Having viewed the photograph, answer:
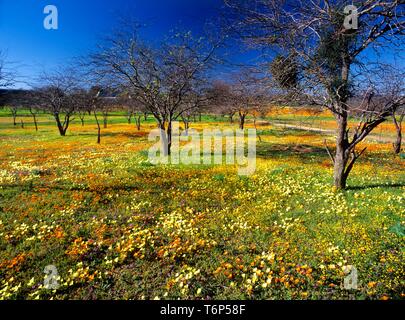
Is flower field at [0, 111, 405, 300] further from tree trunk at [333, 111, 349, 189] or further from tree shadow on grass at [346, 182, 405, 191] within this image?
tree trunk at [333, 111, 349, 189]

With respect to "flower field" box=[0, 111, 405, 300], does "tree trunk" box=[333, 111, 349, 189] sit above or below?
above

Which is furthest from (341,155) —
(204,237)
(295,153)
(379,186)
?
(295,153)

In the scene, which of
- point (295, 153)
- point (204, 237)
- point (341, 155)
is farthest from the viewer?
point (295, 153)

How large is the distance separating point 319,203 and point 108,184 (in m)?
9.61

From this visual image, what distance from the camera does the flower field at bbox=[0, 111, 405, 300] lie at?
16.5ft

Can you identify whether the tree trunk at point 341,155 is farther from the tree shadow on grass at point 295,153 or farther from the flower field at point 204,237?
the tree shadow on grass at point 295,153

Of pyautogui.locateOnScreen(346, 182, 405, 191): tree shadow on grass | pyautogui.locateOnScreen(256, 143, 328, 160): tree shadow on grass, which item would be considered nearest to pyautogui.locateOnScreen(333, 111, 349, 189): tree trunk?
pyautogui.locateOnScreen(346, 182, 405, 191): tree shadow on grass

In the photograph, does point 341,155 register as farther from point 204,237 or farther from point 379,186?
point 204,237

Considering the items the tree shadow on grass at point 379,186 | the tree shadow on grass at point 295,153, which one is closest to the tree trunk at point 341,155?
the tree shadow on grass at point 379,186

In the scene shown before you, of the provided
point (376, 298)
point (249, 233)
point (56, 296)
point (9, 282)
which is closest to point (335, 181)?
point (249, 233)

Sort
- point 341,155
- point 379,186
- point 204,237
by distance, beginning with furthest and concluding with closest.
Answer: point 379,186 < point 341,155 < point 204,237

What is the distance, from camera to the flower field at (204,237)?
5039 mm

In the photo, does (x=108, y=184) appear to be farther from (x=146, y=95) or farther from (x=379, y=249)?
(x=379, y=249)

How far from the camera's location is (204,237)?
A: 22.9 ft
